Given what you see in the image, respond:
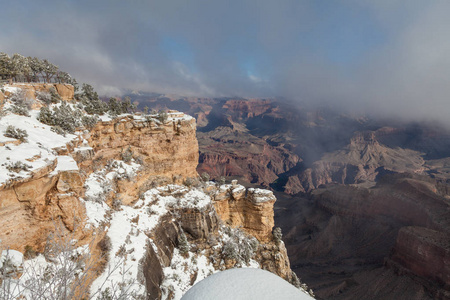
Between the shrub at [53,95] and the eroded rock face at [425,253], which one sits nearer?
the shrub at [53,95]

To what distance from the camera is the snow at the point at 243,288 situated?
15.9 feet

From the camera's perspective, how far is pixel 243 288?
5.04 meters

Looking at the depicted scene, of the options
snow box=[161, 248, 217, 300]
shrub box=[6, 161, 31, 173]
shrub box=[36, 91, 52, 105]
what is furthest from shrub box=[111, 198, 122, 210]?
shrub box=[36, 91, 52, 105]

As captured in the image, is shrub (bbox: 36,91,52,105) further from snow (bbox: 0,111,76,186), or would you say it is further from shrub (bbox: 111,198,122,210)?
shrub (bbox: 111,198,122,210)

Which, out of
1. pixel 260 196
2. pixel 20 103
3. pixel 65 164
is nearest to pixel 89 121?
pixel 20 103

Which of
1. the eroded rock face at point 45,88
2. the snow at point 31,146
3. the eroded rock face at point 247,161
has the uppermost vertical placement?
the eroded rock face at point 45,88

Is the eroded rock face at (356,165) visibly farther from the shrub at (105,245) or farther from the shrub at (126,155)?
the shrub at (105,245)

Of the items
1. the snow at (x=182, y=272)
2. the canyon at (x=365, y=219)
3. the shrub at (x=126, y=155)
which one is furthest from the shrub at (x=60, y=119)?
the canyon at (x=365, y=219)

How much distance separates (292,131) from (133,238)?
185060mm

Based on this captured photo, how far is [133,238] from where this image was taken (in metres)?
13.5

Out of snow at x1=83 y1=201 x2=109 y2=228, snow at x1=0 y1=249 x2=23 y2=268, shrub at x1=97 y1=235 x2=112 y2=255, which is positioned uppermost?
snow at x1=0 y1=249 x2=23 y2=268

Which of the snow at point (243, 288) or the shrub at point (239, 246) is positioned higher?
the snow at point (243, 288)

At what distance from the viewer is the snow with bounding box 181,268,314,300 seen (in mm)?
4848

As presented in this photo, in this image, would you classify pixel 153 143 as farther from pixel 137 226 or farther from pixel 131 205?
pixel 137 226
